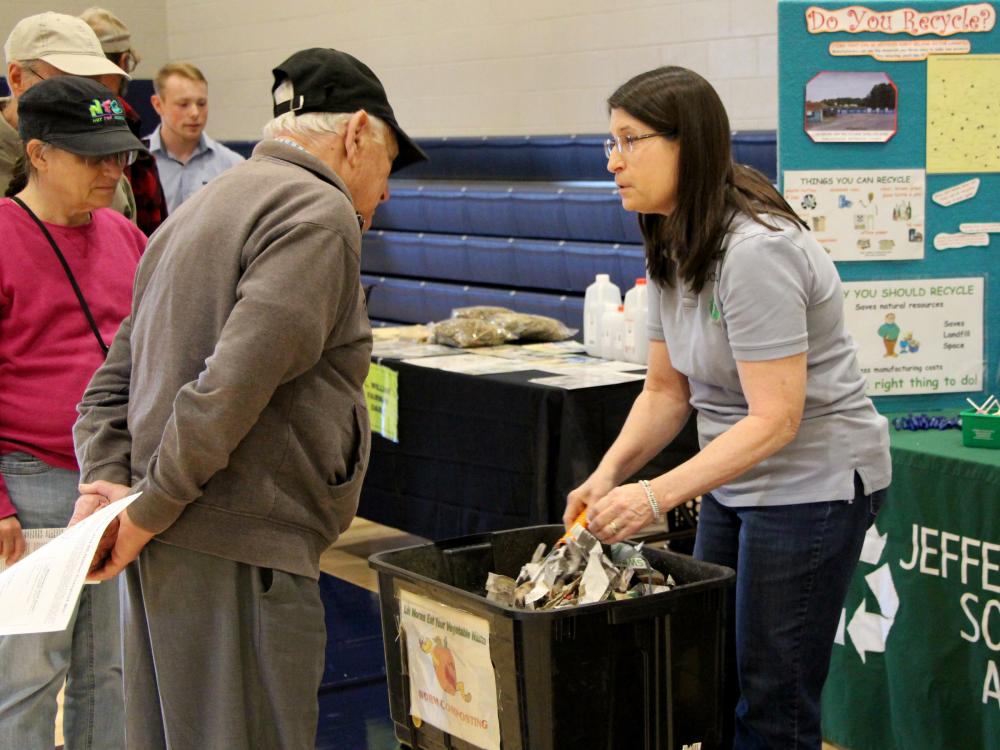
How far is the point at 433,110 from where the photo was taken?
7391 millimetres

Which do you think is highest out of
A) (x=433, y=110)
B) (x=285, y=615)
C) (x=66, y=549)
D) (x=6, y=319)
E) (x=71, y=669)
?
(x=433, y=110)

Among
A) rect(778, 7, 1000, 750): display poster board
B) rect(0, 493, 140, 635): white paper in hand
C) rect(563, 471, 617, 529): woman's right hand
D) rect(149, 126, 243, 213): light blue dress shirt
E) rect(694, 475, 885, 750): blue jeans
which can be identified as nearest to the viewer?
rect(0, 493, 140, 635): white paper in hand

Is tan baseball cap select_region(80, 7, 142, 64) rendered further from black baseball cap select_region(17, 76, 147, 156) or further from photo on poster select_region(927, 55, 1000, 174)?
photo on poster select_region(927, 55, 1000, 174)

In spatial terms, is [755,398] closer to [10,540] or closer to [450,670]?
[450,670]

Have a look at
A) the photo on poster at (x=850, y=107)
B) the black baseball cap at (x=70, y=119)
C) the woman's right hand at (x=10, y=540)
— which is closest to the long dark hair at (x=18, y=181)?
the black baseball cap at (x=70, y=119)

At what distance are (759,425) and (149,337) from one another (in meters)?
0.90

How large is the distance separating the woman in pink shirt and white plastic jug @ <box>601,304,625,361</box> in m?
1.73

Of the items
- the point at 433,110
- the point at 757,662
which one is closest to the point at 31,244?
the point at 757,662

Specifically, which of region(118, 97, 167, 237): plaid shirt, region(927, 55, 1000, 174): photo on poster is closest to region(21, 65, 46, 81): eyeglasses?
region(118, 97, 167, 237): plaid shirt

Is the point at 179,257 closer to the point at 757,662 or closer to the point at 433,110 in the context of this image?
the point at 757,662

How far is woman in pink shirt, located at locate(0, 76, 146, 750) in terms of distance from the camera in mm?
2250

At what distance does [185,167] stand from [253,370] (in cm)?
423

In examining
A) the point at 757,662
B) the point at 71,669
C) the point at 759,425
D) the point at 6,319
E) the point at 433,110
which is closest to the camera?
the point at 759,425

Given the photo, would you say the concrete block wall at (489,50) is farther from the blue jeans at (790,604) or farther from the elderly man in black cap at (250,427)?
the elderly man in black cap at (250,427)
